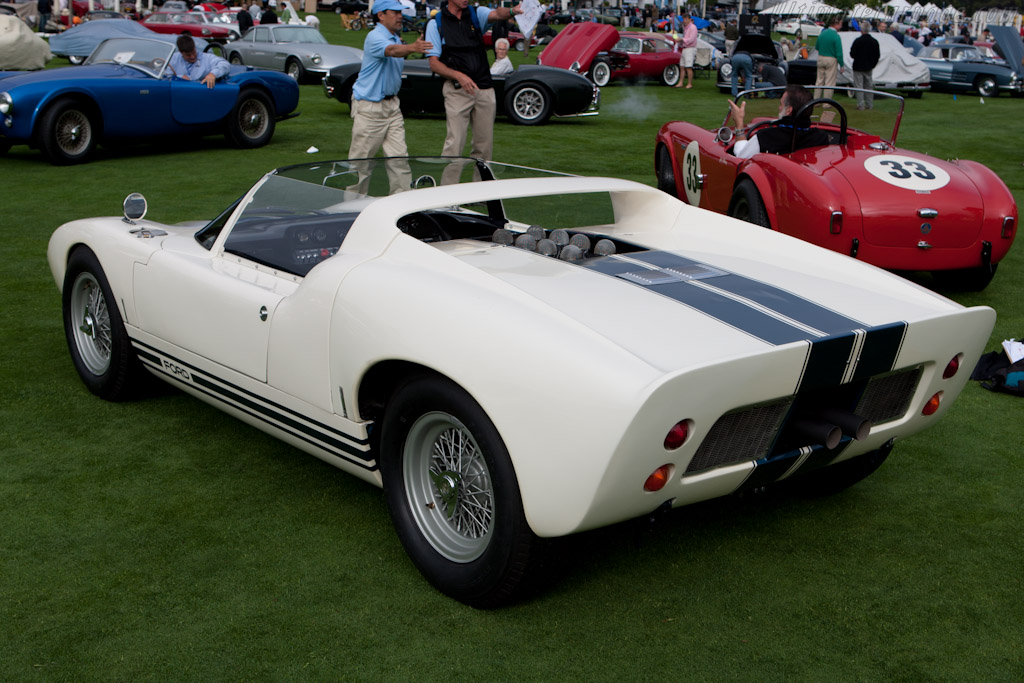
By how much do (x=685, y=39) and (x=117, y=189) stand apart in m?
16.7

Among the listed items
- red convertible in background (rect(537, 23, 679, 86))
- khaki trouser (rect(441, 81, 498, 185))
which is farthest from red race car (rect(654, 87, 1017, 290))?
red convertible in background (rect(537, 23, 679, 86))

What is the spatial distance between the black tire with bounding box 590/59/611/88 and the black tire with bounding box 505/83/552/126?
8.11 metres

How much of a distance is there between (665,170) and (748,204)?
2569 millimetres

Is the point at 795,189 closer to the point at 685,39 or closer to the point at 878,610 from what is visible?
the point at 878,610

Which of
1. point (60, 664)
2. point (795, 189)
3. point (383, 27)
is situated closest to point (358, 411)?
point (60, 664)

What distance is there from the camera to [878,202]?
6.09 metres

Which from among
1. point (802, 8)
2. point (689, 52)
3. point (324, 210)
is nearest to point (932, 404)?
point (324, 210)

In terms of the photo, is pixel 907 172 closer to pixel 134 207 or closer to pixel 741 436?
pixel 741 436

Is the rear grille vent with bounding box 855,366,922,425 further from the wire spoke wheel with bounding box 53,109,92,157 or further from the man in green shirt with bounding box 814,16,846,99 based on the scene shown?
the man in green shirt with bounding box 814,16,846,99

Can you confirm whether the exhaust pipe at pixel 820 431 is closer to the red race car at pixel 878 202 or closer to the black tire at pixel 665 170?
the red race car at pixel 878 202

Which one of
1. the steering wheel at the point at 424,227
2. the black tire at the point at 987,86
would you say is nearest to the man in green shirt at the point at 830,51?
the black tire at the point at 987,86

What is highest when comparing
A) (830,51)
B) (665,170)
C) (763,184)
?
(763,184)

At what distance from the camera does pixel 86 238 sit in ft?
14.1

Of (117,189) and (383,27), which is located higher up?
(383,27)
